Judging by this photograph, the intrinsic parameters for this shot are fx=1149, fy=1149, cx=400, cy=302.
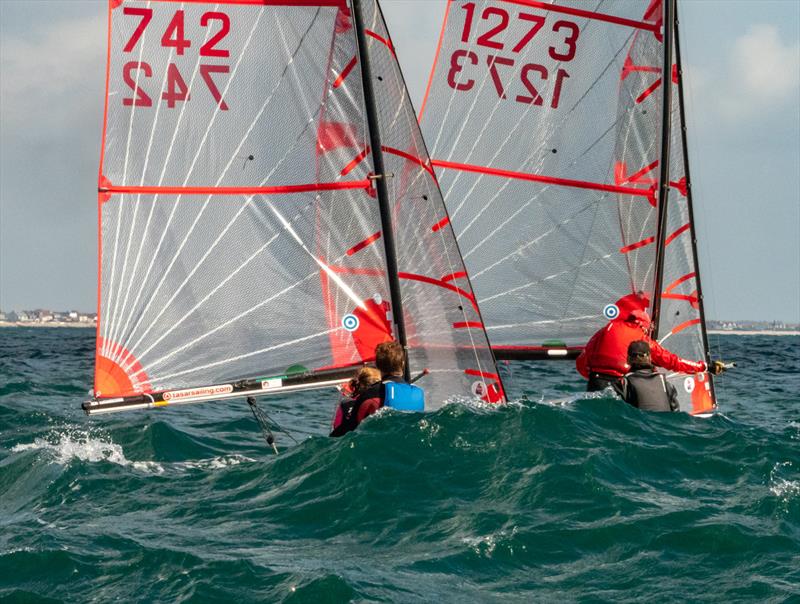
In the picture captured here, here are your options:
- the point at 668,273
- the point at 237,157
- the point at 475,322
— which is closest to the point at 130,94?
the point at 237,157

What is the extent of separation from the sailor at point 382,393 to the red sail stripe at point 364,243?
137cm

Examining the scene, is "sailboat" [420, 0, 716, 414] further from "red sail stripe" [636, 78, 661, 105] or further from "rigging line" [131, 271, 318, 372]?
"rigging line" [131, 271, 318, 372]

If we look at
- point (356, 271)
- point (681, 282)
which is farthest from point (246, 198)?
point (681, 282)

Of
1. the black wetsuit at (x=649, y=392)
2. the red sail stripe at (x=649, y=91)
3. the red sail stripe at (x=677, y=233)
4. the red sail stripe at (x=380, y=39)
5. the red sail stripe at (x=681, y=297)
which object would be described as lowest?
the black wetsuit at (x=649, y=392)

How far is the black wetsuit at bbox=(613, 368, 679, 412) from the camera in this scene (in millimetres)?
10844

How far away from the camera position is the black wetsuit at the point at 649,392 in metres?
10.8

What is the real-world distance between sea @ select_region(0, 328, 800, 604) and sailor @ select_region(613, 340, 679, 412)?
188mm

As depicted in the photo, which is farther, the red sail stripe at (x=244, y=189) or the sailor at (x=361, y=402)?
the red sail stripe at (x=244, y=189)

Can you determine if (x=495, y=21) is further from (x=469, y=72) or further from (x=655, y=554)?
(x=655, y=554)

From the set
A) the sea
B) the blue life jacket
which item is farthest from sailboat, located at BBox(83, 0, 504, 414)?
the blue life jacket

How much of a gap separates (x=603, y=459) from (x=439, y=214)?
10.0ft

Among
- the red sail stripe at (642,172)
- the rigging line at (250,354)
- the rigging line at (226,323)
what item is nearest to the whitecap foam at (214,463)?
the rigging line at (250,354)

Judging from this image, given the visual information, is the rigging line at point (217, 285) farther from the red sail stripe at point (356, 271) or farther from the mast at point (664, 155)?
the mast at point (664, 155)

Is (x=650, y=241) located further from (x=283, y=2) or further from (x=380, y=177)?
(x=283, y=2)
